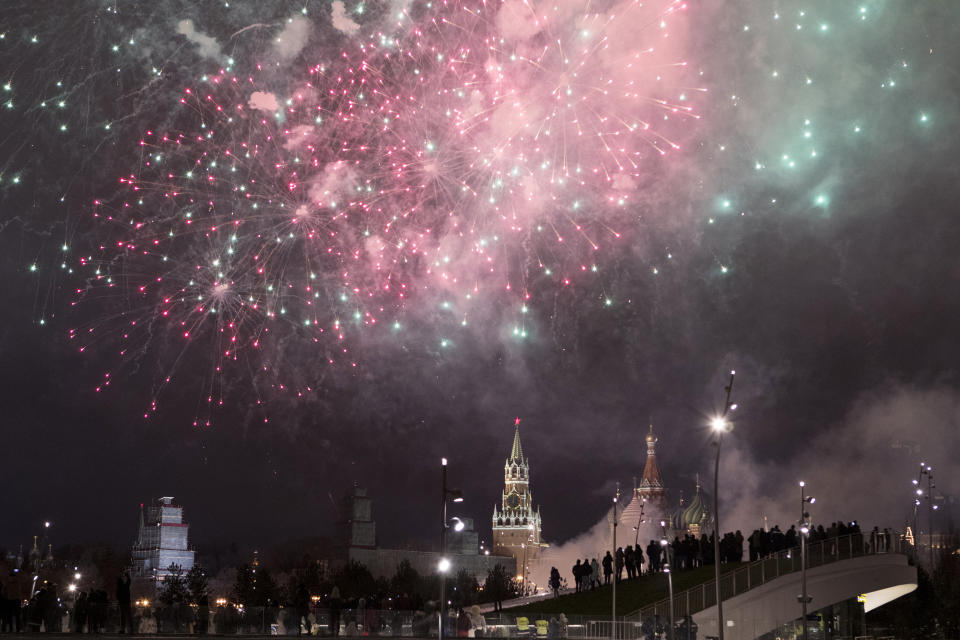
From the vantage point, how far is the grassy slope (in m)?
42.6

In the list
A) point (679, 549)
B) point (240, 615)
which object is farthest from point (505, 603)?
point (240, 615)

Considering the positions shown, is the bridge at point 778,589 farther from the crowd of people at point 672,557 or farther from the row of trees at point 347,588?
the row of trees at point 347,588

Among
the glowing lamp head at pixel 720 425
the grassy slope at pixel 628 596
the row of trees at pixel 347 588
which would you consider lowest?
the row of trees at pixel 347 588

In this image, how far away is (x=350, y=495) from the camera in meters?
190

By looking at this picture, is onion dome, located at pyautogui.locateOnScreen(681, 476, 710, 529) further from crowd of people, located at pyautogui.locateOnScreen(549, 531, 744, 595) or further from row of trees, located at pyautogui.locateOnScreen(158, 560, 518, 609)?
crowd of people, located at pyautogui.locateOnScreen(549, 531, 744, 595)

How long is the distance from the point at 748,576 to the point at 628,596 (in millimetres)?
7678

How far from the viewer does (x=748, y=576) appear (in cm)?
3859

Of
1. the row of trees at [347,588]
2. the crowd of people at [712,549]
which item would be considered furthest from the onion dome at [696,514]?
the crowd of people at [712,549]

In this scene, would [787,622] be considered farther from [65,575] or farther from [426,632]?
[65,575]

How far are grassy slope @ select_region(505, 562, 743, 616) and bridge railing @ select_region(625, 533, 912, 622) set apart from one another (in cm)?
276

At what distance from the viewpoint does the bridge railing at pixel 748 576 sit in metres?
37.6

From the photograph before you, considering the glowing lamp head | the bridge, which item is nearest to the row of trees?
the bridge

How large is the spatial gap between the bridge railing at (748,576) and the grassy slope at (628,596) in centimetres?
276

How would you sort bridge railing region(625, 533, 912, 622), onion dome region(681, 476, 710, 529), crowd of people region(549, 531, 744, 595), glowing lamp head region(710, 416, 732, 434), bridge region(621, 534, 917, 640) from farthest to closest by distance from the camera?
1. onion dome region(681, 476, 710, 529)
2. crowd of people region(549, 531, 744, 595)
3. bridge railing region(625, 533, 912, 622)
4. bridge region(621, 534, 917, 640)
5. glowing lamp head region(710, 416, 732, 434)
